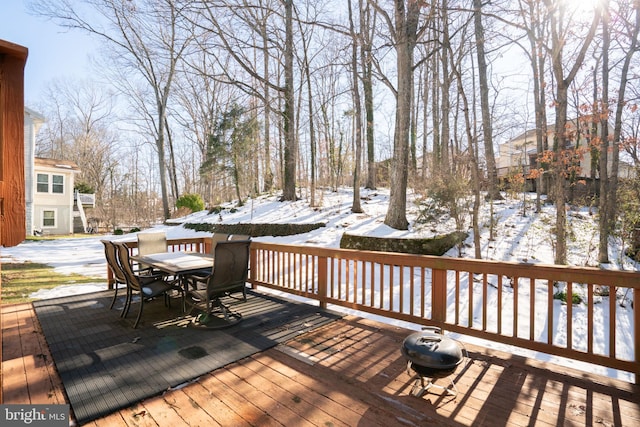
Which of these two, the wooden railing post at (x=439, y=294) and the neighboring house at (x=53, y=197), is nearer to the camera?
the wooden railing post at (x=439, y=294)

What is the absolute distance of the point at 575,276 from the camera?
240 cm

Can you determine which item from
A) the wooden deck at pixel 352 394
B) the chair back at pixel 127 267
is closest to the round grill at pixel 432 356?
the wooden deck at pixel 352 394

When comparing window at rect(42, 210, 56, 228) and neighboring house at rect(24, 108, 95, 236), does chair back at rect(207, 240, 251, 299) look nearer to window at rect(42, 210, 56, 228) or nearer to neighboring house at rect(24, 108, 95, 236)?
neighboring house at rect(24, 108, 95, 236)

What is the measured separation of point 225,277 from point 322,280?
1258 mm

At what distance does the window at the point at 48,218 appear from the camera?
16.0 meters

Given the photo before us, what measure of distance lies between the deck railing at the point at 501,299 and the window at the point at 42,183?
1529 cm

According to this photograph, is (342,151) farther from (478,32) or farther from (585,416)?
(585,416)

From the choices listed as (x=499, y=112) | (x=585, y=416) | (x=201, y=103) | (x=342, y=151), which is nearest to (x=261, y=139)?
(x=342, y=151)

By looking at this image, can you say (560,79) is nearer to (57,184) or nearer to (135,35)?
(135,35)

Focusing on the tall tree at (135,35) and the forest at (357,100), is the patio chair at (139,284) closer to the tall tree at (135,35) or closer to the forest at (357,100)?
the forest at (357,100)

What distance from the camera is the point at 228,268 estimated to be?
11.1 feet

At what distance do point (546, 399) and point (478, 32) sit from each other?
25.8 ft

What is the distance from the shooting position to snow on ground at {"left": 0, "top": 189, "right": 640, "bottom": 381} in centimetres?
546

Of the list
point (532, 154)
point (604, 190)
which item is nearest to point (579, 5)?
point (604, 190)
